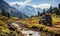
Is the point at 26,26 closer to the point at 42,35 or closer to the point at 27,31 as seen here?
the point at 27,31

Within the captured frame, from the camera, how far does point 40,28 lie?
21281mm

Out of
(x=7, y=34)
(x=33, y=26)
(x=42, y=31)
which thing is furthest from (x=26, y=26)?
(x=7, y=34)

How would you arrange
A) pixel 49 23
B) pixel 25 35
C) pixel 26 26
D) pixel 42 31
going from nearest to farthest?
pixel 25 35 → pixel 42 31 → pixel 26 26 → pixel 49 23

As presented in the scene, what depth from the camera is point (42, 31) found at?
20.6 metres

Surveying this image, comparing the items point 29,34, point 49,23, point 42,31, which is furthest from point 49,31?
point 49,23

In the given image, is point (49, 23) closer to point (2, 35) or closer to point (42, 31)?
point (42, 31)

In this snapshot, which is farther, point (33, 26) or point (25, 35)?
point (33, 26)

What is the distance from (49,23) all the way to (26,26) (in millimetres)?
3775

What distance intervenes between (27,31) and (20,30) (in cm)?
84

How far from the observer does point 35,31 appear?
68.2 ft

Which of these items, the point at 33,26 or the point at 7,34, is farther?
the point at 33,26

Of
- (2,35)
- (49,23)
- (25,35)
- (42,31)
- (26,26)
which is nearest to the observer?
(2,35)

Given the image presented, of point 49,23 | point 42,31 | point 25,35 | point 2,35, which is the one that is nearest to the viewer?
point 2,35

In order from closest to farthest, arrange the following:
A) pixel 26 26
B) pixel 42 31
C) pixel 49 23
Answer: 1. pixel 42 31
2. pixel 26 26
3. pixel 49 23
